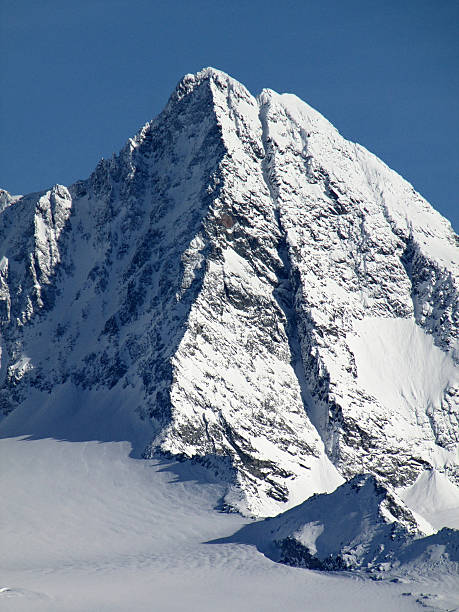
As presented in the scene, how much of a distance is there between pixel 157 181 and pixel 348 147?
108 ft

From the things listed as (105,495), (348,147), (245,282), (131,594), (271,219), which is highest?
(348,147)

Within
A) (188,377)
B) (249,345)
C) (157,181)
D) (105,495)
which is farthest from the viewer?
(157,181)

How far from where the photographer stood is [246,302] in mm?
141250

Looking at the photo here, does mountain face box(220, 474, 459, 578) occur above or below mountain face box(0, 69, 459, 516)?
below

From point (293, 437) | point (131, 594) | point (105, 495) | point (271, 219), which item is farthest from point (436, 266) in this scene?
point (131, 594)

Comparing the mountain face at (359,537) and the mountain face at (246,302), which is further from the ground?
the mountain face at (246,302)

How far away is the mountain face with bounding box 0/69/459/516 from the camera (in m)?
128

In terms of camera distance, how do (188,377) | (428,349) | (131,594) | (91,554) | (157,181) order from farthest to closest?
(157,181)
(428,349)
(188,377)
(91,554)
(131,594)

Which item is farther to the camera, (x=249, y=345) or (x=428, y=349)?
(x=428, y=349)

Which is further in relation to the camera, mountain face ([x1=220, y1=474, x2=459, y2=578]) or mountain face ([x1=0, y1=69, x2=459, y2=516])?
mountain face ([x1=0, y1=69, x2=459, y2=516])

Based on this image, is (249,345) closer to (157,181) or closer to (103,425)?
(103,425)

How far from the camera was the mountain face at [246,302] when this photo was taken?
12850cm

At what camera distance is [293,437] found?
129000 millimetres

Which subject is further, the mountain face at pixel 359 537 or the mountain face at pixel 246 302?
the mountain face at pixel 246 302
